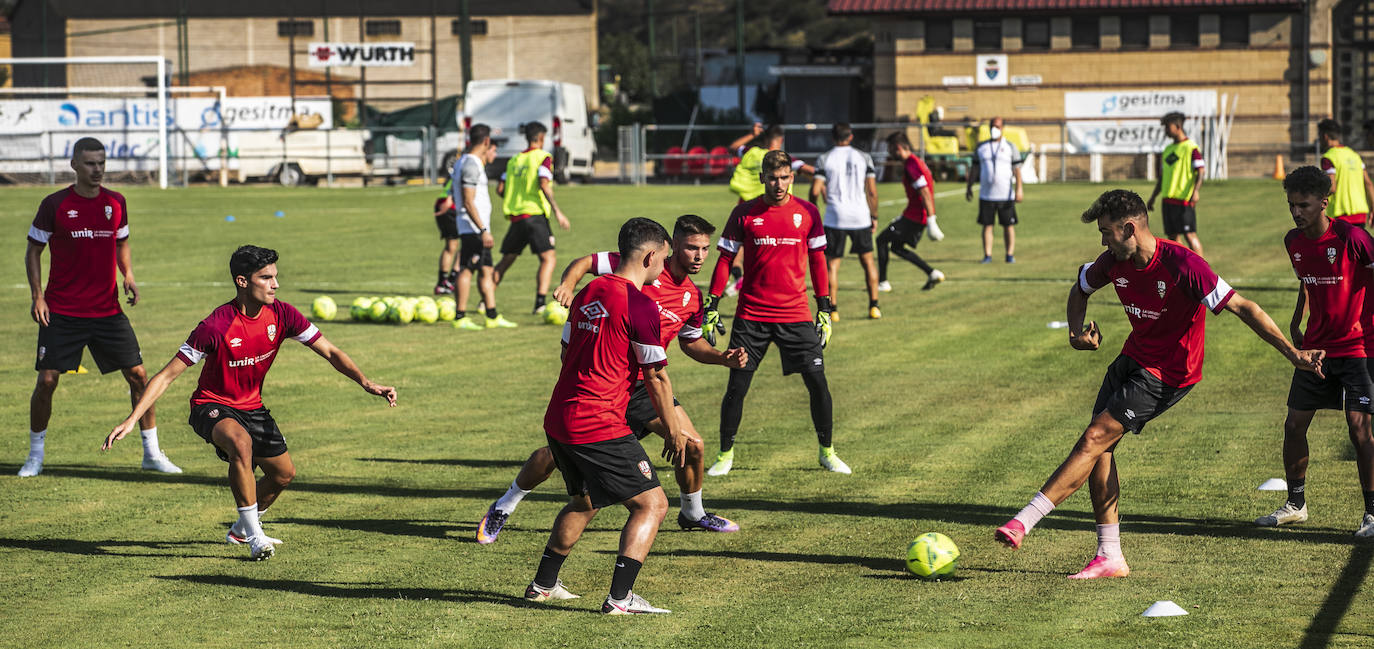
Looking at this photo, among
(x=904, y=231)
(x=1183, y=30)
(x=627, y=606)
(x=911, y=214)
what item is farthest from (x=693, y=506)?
(x=1183, y=30)

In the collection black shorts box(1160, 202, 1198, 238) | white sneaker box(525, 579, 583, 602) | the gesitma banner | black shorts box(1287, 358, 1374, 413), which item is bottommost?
white sneaker box(525, 579, 583, 602)

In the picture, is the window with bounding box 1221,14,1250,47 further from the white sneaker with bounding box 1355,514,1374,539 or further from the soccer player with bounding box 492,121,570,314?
the white sneaker with bounding box 1355,514,1374,539

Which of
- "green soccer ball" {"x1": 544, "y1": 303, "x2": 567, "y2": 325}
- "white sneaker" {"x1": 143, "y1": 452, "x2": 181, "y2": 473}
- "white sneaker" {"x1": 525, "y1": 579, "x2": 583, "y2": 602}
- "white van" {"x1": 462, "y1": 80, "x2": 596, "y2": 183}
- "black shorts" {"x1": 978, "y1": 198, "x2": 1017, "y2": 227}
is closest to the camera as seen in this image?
"white sneaker" {"x1": 525, "y1": 579, "x2": 583, "y2": 602}

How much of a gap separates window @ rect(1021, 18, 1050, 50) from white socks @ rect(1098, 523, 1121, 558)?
46146 millimetres

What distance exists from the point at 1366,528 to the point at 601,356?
462cm

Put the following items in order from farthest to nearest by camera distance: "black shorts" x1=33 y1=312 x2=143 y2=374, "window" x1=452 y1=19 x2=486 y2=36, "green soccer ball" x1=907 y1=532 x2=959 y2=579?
1. "window" x1=452 y1=19 x2=486 y2=36
2. "black shorts" x1=33 y1=312 x2=143 y2=374
3. "green soccer ball" x1=907 y1=532 x2=959 y2=579

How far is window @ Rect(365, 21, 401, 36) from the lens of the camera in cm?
7550

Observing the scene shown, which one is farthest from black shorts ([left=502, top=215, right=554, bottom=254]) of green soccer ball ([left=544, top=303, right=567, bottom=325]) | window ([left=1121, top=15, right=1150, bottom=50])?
window ([left=1121, top=15, right=1150, bottom=50])

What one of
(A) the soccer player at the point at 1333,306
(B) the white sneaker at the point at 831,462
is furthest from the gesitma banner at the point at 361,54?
(A) the soccer player at the point at 1333,306

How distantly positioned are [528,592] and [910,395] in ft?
22.8

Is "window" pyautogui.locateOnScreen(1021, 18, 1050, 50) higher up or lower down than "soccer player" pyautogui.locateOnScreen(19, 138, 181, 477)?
higher up

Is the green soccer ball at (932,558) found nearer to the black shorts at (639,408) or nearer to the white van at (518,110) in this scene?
the black shorts at (639,408)

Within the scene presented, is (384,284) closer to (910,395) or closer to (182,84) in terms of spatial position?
(910,395)

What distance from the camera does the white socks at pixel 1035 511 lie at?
23.9ft
